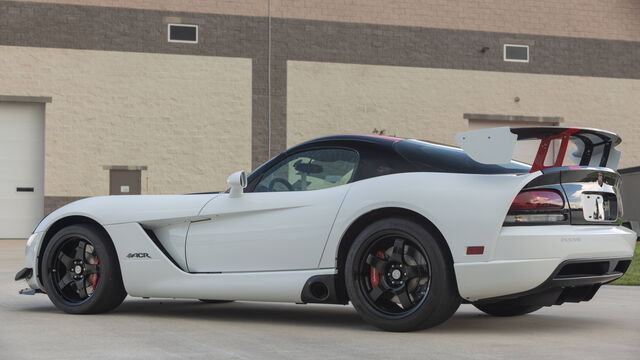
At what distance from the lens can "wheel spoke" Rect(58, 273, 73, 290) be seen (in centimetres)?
769

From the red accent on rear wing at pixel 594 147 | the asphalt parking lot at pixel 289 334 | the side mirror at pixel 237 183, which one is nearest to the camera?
the asphalt parking lot at pixel 289 334

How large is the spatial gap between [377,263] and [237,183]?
1301 mm

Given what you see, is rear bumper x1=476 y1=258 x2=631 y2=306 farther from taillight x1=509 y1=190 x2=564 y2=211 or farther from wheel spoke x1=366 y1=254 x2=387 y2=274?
wheel spoke x1=366 y1=254 x2=387 y2=274

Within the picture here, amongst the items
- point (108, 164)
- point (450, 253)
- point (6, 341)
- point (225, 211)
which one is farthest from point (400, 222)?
point (108, 164)

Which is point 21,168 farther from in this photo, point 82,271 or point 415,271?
point 415,271

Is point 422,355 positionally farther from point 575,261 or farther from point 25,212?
point 25,212

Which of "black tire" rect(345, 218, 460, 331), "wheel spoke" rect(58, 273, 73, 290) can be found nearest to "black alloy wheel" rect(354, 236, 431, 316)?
"black tire" rect(345, 218, 460, 331)

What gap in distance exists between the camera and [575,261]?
6031 millimetres

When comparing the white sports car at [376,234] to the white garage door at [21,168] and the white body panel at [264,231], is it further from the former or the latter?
Result: the white garage door at [21,168]

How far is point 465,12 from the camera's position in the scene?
102 feet

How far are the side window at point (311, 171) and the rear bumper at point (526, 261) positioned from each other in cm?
121

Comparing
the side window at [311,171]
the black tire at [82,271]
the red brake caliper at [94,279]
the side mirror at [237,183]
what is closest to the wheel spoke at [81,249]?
the black tire at [82,271]

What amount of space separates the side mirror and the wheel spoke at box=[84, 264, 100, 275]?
4.22ft

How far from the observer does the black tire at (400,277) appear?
6.13 metres
